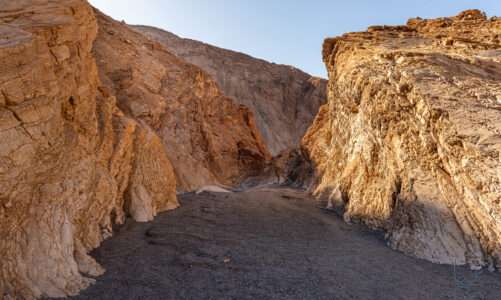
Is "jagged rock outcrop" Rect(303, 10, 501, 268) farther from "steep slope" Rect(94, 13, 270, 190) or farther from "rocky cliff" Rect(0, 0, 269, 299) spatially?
"steep slope" Rect(94, 13, 270, 190)

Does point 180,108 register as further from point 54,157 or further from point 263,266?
point 263,266

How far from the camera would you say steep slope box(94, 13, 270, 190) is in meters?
15.3

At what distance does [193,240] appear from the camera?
7.06m

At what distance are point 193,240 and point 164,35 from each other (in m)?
53.4

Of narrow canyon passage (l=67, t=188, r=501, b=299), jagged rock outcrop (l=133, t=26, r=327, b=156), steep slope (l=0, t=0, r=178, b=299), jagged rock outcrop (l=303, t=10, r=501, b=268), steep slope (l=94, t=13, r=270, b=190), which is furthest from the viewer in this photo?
jagged rock outcrop (l=133, t=26, r=327, b=156)

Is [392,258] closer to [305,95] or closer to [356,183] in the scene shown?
[356,183]

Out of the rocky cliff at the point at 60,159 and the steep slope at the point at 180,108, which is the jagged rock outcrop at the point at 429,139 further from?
the steep slope at the point at 180,108

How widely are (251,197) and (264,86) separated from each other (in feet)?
136

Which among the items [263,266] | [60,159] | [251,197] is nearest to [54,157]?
[60,159]

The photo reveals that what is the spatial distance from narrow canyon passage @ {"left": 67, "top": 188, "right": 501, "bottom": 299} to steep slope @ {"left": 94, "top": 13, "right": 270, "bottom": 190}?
28.1ft

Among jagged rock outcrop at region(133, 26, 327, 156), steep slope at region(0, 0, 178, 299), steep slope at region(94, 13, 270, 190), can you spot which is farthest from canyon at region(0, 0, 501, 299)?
jagged rock outcrop at region(133, 26, 327, 156)

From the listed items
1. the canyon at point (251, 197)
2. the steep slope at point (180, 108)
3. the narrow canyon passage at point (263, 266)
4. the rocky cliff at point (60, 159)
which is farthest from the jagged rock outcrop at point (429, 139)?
the steep slope at point (180, 108)

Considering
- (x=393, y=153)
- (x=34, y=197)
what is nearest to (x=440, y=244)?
(x=393, y=153)

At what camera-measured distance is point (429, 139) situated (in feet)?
25.4
